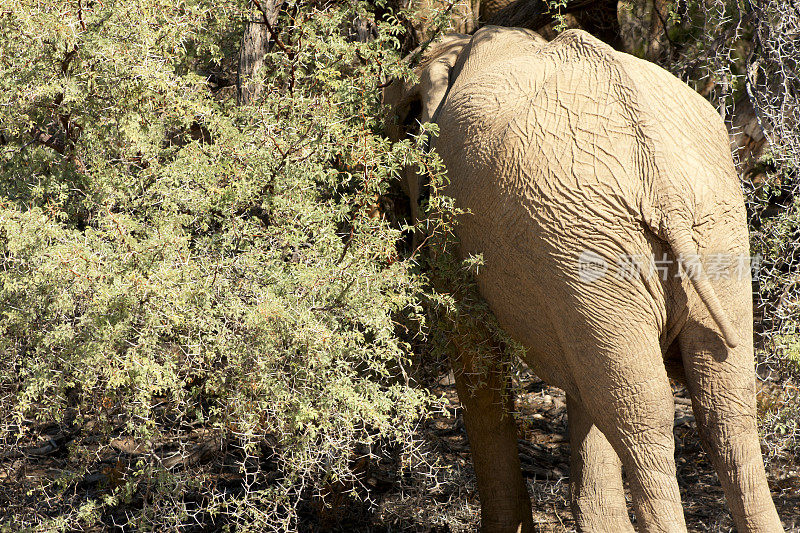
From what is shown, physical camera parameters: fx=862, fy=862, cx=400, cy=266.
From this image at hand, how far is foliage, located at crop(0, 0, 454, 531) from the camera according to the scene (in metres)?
3.73

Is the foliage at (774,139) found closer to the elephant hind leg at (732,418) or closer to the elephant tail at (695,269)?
the elephant hind leg at (732,418)

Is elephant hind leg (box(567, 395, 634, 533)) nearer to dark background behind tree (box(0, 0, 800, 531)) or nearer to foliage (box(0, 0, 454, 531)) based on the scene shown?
dark background behind tree (box(0, 0, 800, 531))

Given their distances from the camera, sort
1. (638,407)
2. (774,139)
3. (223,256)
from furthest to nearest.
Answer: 1. (774,139)
2. (223,256)
3. (638,407)

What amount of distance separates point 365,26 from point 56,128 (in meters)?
2.08

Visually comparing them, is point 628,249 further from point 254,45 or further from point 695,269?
point 254,45

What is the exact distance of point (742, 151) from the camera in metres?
5.73

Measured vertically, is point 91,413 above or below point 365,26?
below

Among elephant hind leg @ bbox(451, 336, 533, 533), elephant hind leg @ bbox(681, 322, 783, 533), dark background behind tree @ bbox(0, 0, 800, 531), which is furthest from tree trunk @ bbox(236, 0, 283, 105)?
elephant hind leg @ bbox(681, 322, 783, 533)

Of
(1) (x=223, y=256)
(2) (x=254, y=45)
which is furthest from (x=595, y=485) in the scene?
(2) (x=254, y=45)

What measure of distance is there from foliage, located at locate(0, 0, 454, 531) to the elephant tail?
52.5 inches

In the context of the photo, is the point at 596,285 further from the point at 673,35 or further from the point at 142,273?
the point at 673,35

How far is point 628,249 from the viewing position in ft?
11.7

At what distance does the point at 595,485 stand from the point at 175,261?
100 inches

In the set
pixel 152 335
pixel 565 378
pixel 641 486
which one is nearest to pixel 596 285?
pixel 565 378
